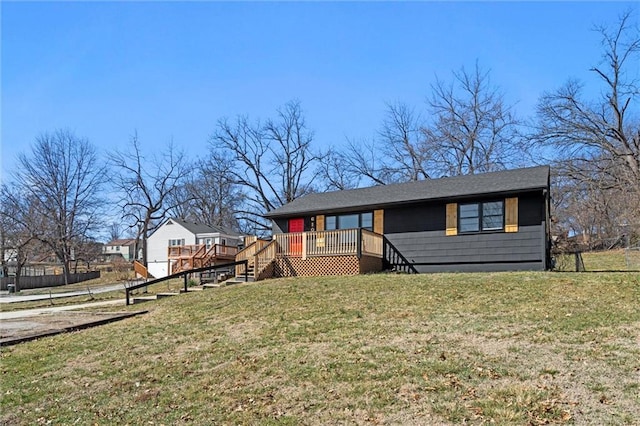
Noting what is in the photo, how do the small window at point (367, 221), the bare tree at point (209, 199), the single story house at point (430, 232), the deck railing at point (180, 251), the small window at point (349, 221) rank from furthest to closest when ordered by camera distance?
the bare tree at point (209, 199), the deck railing at point (180, 251), the small window at point (349, 221), the small window at point (367, 221), the single story house at point (430, 232)

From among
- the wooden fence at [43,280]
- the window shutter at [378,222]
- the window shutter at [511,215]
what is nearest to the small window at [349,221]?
the window shutter at [378,222]

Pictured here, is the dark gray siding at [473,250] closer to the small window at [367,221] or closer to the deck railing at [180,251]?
Result: the small window at [367,221]

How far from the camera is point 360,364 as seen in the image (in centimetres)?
609

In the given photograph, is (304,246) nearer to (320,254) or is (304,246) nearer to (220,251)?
(320,254)

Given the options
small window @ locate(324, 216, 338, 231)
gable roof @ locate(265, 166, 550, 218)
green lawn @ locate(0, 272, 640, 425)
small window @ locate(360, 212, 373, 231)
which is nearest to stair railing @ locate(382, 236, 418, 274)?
small window @ locate(360, 212, 373, 231)

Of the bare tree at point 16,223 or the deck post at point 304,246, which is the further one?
the bare tree at point 16,223

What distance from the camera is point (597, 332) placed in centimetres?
688

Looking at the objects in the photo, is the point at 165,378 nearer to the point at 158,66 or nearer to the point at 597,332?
the point at 597,332

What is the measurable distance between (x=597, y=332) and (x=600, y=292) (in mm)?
3550

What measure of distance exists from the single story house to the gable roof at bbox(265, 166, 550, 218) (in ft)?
0.12

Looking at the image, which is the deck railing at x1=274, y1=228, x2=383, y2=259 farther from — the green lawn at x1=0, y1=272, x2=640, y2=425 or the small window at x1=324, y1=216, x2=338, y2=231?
the green lawn at x1=0, y1=272, x2=640, y2=425

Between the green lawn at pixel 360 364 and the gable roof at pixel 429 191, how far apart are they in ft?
17.0

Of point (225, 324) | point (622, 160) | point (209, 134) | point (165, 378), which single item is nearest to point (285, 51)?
point (225, 324)

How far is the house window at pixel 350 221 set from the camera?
18.3m
